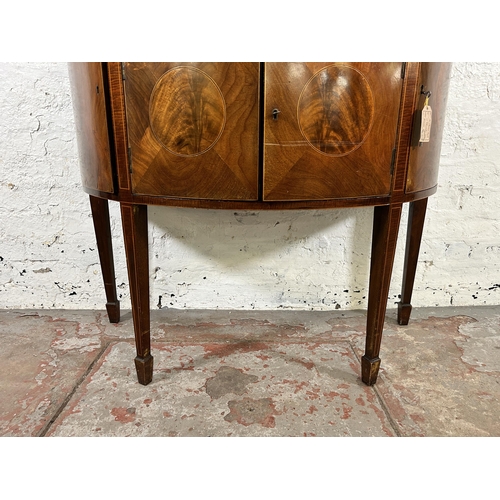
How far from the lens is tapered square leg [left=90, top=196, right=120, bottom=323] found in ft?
4.85

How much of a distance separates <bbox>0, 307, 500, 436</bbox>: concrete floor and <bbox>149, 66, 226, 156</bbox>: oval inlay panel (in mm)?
673

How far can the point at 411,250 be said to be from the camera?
1531mm

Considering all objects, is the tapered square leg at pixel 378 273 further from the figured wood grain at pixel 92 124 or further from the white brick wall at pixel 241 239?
the figured wood grain at pixel 92 124

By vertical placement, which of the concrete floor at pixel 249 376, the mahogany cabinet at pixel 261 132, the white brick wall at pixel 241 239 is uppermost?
the mahogany cabinet at pixel 261 132

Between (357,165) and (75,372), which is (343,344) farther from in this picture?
(75,372)

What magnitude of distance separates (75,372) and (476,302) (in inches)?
62.8

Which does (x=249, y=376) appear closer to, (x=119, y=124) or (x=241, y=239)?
(x=241, y=239)

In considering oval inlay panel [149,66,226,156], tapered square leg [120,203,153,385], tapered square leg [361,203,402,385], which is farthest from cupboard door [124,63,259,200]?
tapered square leg [361,203,402,385]

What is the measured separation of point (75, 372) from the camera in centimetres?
126

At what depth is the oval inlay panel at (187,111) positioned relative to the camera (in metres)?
0.89

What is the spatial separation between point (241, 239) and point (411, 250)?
66 centimetres

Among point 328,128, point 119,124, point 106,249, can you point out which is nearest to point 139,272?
point 119,124

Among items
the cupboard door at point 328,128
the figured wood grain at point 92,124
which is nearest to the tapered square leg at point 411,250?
the cupboard door at point 328,128

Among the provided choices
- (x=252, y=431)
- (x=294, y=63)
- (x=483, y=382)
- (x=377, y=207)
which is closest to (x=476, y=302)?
(x=483, y=382)
